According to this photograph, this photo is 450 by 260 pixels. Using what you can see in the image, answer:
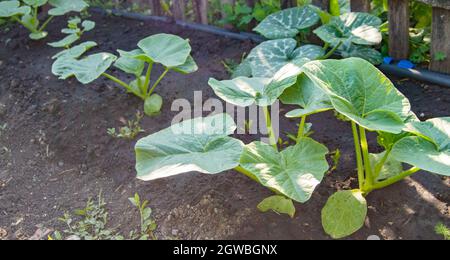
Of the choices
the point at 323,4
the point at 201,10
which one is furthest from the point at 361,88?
the point at 201,10

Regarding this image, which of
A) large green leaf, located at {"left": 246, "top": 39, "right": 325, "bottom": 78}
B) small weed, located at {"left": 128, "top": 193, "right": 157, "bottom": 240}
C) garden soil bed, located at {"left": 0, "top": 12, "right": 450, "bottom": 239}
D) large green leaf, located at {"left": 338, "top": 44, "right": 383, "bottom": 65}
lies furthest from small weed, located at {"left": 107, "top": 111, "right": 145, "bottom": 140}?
large green leaf, located at {"left": 338, "top": 44, "right": 383, "bottom": 65}

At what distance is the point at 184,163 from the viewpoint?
1741mm

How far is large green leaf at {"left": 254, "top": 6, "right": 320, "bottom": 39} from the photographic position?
110 inches

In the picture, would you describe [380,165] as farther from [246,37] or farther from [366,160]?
[246,37]

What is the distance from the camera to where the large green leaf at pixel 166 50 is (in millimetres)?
2482

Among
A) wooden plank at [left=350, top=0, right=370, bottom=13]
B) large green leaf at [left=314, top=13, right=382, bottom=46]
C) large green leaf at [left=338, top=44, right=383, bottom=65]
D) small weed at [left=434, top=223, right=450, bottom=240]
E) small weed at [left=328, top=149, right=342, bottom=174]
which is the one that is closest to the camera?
small weed at [left=434, top=223, right=450, bottom=240]

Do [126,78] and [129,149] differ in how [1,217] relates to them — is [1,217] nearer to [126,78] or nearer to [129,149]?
[129,149]

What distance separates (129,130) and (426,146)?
1426 millimetres

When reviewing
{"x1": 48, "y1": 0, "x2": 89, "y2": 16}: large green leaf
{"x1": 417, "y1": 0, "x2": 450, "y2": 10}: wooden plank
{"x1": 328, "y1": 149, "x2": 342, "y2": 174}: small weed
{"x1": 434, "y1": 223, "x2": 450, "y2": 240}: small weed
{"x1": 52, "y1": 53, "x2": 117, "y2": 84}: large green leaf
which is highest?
{"x1": 417, "y1": 0, "x2": 450, "y2": 10}: wooden plank

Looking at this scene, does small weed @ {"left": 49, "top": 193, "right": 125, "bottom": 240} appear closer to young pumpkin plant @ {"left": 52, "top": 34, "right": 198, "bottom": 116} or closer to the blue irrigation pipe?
young pumpkin plant @ {"left": 52, "top": 34, "right": 198, "bottom": 116}

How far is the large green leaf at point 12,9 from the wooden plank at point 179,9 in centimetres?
92

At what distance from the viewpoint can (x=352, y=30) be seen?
104 inches
